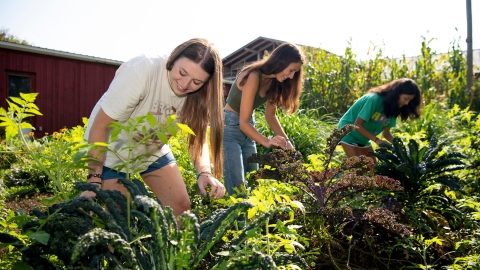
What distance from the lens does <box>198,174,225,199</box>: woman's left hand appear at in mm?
2170

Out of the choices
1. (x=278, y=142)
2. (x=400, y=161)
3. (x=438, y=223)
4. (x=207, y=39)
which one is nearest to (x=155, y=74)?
(x=207, y=39)

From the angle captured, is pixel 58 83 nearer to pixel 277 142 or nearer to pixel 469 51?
pixel 469 51

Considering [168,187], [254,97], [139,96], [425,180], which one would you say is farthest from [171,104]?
[425,180]

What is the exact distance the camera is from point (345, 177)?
2.33 m

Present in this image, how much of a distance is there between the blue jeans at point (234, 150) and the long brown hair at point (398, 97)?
1.74 metres

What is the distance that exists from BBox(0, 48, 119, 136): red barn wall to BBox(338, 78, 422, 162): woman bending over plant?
39.5ft

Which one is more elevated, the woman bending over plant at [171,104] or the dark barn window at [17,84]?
the dark barn window at [17,84]

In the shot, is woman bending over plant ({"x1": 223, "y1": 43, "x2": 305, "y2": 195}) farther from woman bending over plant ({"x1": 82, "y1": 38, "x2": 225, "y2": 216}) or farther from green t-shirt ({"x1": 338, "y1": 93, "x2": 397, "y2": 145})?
green t-shirt ({"x1": 338, "y1": 93, "x2": 397, "y2": 145})

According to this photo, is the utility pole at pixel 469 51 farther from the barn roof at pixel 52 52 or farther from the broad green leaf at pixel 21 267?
the broad green leaf at pixel 21 267

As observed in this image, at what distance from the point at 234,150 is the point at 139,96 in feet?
4.88

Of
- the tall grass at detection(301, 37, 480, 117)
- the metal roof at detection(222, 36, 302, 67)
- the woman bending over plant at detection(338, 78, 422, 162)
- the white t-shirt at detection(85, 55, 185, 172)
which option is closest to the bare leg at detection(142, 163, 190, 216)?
the white t-shirt at detection(85, 55, 185, 172)

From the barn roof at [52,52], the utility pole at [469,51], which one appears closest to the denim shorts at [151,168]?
the utility pole at [469,51]

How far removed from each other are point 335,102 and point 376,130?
635 centimetres

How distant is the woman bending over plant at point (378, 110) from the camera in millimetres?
4637
